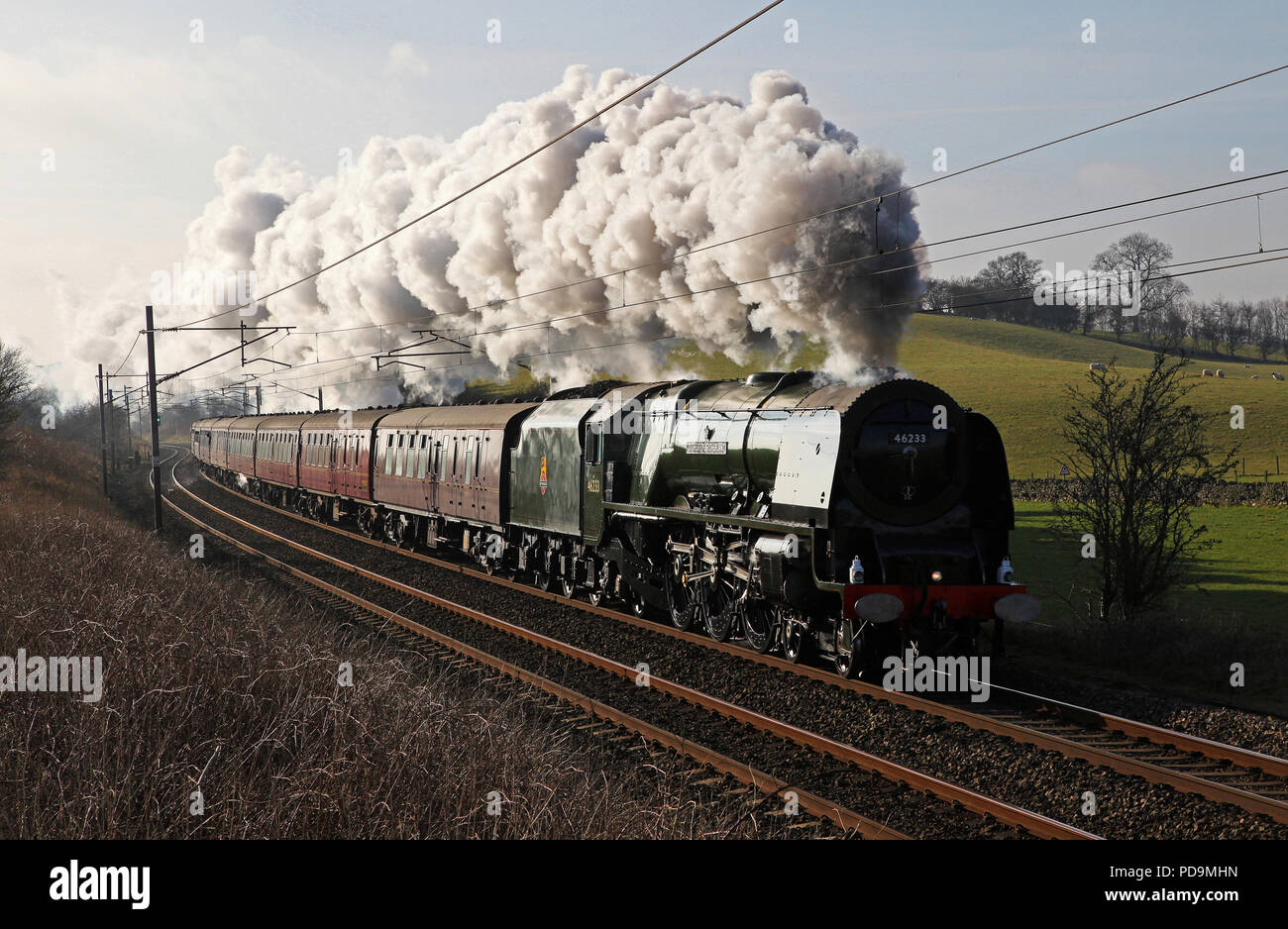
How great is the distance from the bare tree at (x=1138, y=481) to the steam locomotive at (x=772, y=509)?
3493 mm

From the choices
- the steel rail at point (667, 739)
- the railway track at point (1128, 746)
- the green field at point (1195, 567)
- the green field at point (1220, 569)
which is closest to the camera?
the steel rail at point (667, 739)

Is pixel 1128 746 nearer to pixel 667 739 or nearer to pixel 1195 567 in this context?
pixel 667 739

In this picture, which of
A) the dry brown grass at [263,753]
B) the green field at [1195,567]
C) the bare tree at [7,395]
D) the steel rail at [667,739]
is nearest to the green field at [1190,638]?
the green field at [1195,567]

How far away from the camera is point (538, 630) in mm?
14727

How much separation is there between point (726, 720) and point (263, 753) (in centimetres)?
488

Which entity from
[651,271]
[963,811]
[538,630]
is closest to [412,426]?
[651,271]

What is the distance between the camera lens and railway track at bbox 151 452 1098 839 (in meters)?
7.10

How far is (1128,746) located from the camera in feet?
29.2

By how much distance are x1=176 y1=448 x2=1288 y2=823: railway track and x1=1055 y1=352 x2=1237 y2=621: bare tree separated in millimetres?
4890

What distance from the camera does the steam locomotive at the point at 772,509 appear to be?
11.0 meters

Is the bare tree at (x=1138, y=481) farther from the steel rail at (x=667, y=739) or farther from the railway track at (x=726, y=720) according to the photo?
the steel rail at (x=667, y=739)

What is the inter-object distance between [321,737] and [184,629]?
9.83 ft

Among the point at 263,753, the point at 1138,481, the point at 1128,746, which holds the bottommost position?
the point at 1128,746

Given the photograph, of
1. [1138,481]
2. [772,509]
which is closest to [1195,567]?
[1138,481]
